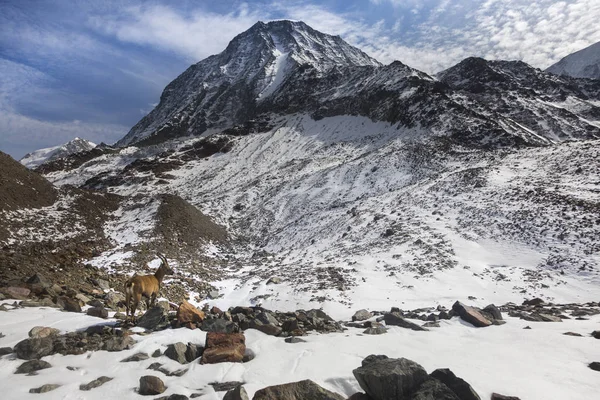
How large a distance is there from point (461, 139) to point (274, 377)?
43564 mm

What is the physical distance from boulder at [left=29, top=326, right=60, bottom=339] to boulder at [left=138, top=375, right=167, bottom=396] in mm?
2828

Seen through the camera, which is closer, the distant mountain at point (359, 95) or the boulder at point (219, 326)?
the boulder at point (219, 326)

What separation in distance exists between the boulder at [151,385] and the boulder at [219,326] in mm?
2122

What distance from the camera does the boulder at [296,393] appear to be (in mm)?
4395

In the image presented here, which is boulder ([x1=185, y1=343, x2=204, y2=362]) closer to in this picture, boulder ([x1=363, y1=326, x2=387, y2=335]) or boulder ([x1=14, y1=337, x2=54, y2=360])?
boulder ([x1=14, y1=337, x2=54, y2=360])

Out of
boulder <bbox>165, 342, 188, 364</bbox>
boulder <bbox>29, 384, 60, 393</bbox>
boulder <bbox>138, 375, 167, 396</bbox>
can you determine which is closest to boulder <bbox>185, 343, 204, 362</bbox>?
boulder <bbox>165, 342, 188, 364</bbox>

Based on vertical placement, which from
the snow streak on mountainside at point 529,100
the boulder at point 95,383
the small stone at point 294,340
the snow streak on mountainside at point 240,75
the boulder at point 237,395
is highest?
the snow streak on mountainside at point 240,75

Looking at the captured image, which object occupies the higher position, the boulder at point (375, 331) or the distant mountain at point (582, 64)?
the distant mountain at point (582, 64)

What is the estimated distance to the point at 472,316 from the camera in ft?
28.9

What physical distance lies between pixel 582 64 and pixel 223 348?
742 ft

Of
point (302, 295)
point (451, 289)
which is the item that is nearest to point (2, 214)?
point (302, 295)

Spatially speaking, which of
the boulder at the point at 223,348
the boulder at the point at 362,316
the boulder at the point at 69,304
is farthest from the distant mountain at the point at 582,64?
the boulder at the point at 69,304

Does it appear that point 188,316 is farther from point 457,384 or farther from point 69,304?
point 457,384

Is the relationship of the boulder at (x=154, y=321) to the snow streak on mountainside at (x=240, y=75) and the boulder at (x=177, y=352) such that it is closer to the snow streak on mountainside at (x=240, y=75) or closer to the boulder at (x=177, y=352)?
the boulder at (x=177, y=352)
